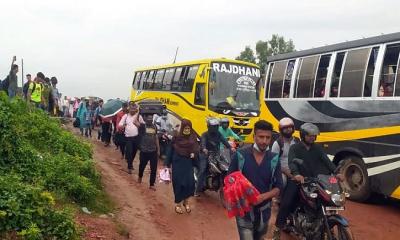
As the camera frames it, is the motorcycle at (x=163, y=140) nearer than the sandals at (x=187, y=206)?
No

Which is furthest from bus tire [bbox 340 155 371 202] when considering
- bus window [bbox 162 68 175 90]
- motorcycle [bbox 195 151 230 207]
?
bus window [bbox 162 68 175 90]

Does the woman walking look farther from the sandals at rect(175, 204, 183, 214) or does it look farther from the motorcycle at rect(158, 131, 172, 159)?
the sandals at rect(175, 204, 183, 214)

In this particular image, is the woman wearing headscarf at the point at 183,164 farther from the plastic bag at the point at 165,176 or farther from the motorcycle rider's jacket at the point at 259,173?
the motorcycle rider's jacket at the point at 259,173

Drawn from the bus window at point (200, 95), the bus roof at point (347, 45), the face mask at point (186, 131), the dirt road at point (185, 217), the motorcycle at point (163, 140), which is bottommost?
the dirt road at point (185, 217)

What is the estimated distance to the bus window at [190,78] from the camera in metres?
15.9

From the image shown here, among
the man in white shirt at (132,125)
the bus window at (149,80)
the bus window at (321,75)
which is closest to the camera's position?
the bus window at (321,75)

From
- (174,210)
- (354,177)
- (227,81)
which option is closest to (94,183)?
(174,210)

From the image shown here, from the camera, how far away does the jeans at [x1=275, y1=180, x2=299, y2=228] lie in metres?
6.16

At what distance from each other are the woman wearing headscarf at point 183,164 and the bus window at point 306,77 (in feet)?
11.3

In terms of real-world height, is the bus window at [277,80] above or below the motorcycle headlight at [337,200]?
above

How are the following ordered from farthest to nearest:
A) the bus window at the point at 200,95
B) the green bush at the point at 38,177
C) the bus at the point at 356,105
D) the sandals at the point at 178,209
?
1. the bus window at the point at 200,95
2. the bus at the point at 356,105
3. the sandals at the point at 178,209
4. the green bush at the point at 38,177

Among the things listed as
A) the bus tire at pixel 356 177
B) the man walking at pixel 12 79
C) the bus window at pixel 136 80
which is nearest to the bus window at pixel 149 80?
the bus window at pixel 136 80

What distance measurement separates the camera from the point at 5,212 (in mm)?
4742

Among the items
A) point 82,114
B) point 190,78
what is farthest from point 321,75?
point 82,114
